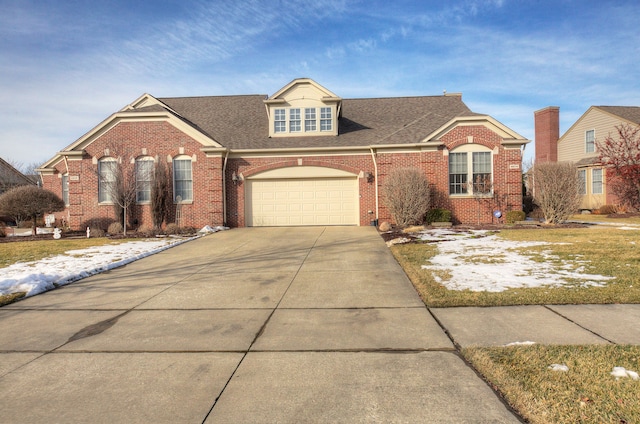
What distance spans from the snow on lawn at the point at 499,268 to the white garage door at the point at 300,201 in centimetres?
756

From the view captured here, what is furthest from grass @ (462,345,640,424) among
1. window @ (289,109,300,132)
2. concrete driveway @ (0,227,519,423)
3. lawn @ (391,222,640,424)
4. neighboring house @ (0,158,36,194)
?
neighboring house @ (0,158,36,194)

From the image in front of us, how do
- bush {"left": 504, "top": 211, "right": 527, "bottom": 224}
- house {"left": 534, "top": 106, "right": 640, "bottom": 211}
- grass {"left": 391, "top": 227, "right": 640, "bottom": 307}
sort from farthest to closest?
house {"left": 534, "top": 106, "right": 640, "bottom": 211} → bush {"left": 504, "top": 211, "right": 527, "bottom": 224} → grass {"left": 391, "top": 227, "right": 640, "bottom": 307}

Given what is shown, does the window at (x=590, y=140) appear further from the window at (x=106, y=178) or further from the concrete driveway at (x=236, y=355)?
the window at (x=106, y=178)

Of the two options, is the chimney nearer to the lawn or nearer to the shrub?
the shrub

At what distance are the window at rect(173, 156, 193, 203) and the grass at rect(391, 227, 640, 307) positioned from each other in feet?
36.0

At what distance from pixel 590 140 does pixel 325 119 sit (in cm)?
2283

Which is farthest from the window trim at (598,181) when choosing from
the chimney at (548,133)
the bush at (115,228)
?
the bush at (115,228)

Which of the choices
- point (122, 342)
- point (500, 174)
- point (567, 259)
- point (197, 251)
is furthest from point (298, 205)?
point (122, 342)

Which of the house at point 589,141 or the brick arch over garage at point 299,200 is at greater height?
the house at point 589,141

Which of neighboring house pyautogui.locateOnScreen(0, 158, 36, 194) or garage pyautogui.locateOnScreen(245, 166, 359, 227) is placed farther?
neighboring house pyautogui.locateOnScreen(0, 158, 36, 194)

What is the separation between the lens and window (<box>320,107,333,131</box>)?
761 inches

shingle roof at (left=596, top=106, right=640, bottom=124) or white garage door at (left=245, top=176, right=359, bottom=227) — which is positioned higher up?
shingle roof at (left=596, top=106, right=640, bottom=124)

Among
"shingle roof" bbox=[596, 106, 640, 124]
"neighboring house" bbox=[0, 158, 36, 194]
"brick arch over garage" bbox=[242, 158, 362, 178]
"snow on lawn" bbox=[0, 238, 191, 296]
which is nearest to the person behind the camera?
"snow on lawn" bbox=[0, 238, 191, 296]

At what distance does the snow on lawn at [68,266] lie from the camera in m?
7.16
